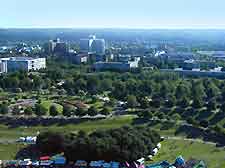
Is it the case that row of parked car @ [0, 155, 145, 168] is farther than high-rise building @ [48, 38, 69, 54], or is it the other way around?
high-rise building @ [48, 38, 69, 54]

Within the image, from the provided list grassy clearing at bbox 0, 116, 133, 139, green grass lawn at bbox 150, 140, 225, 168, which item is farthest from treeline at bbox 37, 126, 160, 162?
grassy clearing at bbox 0, 116, 133, 139

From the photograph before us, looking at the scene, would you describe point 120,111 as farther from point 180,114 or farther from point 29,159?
point 29,159

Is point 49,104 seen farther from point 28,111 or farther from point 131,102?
point 131,102

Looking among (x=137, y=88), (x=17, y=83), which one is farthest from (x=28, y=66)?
(x=137, y=88)

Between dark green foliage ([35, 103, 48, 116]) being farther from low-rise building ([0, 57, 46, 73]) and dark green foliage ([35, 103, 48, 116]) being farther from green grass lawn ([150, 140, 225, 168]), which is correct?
low-rise building ([0, 57, 46, 73])

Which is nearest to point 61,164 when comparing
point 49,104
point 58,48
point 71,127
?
point 71,127

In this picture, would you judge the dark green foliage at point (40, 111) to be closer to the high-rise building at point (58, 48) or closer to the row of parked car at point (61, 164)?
the row of parked car at point (61, 164)
